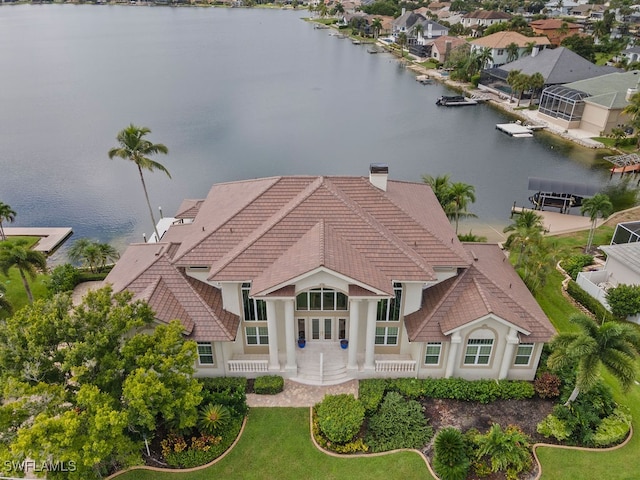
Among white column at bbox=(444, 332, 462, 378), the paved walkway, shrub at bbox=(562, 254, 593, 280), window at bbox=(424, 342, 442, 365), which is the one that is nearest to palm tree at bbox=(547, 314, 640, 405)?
white column at bbox=(444, 332, 462, 378)

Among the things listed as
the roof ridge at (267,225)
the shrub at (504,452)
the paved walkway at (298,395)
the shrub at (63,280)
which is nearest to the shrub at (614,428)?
the shrub at (504,452)

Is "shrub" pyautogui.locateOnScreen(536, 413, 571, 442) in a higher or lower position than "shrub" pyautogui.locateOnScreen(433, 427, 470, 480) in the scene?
lower

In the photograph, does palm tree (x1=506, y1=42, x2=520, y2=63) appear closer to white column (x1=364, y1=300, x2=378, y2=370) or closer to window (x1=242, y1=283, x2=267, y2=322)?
white column (x1=364, y1=300, x2=378, y2=370)

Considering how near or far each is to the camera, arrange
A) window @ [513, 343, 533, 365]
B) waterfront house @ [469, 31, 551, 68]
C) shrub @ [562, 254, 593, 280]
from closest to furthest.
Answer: window @ [513, 343, 533, 365] < shrub @ [562, 254, 593, 280] < waterfront house @ [469, 31, 551, 68]

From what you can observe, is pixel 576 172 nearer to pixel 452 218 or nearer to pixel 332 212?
pixel 452 218

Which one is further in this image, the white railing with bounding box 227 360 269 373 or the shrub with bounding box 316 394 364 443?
the white railing with bounding box 227 360 269 373

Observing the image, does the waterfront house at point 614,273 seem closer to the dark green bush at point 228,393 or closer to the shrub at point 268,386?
the shrub at point 268,386
